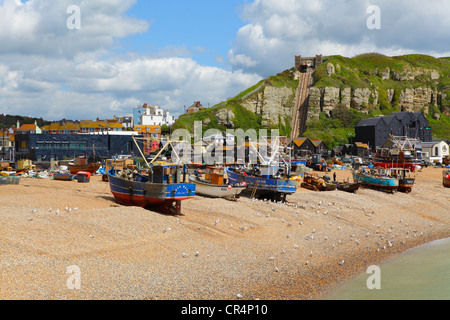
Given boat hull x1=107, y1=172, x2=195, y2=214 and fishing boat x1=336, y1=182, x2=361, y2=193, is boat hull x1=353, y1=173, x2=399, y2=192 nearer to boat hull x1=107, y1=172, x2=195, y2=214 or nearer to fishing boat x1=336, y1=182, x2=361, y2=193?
fishing boat x1=336, y1=182, x2=361, y2=193

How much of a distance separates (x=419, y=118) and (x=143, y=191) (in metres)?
112

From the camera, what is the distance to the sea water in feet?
56.5

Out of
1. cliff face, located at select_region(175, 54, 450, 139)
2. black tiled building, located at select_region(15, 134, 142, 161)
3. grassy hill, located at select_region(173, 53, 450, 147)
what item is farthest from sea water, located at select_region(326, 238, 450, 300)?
cliff face, located at select_region(175, 54, 450, 139)

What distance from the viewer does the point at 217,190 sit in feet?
112

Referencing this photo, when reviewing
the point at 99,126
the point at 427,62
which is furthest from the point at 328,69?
the point at 99,126

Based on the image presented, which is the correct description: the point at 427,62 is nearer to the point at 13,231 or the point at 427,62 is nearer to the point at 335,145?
the point at 335,145

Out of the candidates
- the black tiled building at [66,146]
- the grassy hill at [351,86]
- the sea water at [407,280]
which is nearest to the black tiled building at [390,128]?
the grassy hill at [351,86]

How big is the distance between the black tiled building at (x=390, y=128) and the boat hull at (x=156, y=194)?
291ft

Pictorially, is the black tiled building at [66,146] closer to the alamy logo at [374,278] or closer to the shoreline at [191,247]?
the shoreline at [191,247]

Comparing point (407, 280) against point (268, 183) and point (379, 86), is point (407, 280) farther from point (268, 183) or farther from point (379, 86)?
point (379, 86)

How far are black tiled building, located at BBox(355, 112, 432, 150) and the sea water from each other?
8506cm

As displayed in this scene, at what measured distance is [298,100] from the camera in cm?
12962

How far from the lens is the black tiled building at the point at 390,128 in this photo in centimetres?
10688
